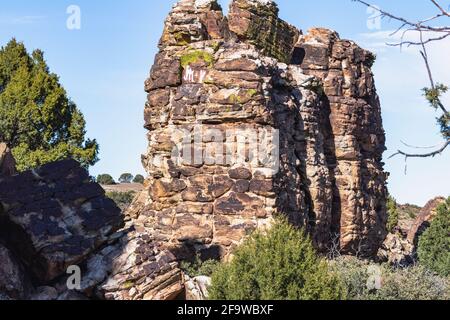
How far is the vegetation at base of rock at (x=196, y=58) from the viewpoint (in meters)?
20.2

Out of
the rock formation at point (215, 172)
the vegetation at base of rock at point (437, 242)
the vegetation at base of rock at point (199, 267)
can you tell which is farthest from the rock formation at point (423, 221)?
the vegetation at base of rock at point (199, 267)

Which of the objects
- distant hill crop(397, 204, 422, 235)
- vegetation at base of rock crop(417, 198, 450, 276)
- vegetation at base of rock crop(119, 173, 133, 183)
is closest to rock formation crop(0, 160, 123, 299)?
vegetation at base of rock crop(417, 198, 450, 276)

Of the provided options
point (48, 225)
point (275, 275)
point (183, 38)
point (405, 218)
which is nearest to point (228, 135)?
point (183, 38)

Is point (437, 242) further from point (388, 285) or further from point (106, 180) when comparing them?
point (106, 180)

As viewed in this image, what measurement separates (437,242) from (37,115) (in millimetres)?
18588

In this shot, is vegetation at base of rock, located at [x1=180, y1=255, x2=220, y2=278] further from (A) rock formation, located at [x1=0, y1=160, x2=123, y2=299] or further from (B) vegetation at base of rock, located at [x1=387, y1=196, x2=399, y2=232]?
(B) vegetation at base of rock, located at [x1=387, y1=196, x2=399, y2=232]

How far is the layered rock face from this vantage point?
1923cm

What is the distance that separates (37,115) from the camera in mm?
34656

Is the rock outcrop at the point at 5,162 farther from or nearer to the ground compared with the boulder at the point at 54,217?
farther from the ground

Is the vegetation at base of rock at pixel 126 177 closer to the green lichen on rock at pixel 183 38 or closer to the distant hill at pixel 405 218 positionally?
the distant hill at pixel 405 218

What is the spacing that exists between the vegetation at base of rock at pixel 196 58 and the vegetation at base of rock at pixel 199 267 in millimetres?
5470

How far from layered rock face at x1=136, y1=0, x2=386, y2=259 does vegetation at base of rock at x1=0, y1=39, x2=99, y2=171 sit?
1265 centimetres
